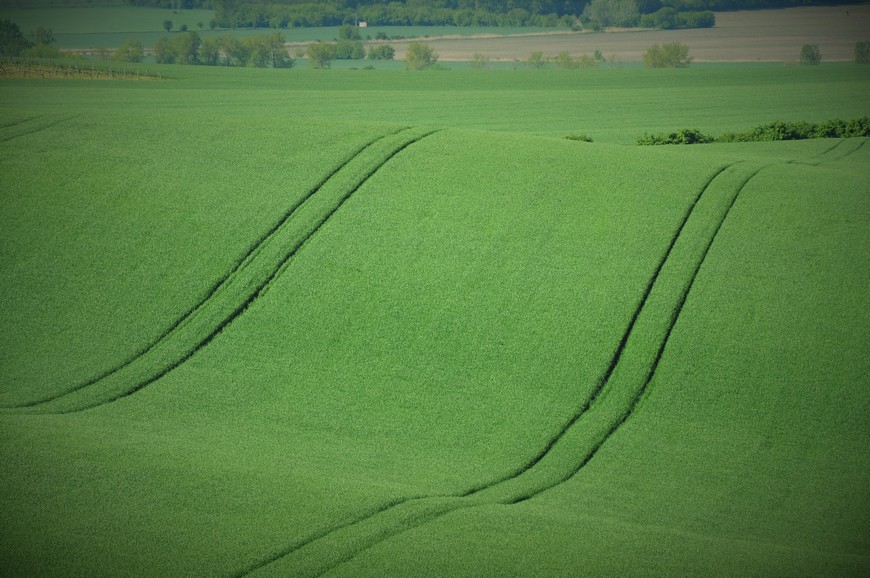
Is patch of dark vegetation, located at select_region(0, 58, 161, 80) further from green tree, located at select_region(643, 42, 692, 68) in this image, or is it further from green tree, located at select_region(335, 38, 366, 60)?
green tree, located at select_region(643, 42, 692, 68)

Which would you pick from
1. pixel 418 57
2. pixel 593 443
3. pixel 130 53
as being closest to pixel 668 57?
pixel 418 57

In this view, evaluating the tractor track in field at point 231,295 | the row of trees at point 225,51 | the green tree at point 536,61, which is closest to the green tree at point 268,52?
the row of trees at point 225,51

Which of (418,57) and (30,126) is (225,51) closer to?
(418,57)

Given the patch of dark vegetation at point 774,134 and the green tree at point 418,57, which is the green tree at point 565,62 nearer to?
the green tree at point 418,57

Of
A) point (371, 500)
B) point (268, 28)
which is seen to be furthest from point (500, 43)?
point (371, 500)

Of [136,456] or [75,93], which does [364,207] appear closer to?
[136,456]
